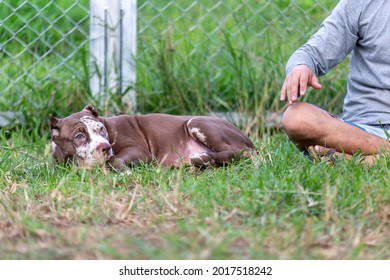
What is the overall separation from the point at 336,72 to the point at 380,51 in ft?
4.54

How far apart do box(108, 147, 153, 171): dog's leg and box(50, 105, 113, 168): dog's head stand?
5cm

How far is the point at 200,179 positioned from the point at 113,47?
1946 millimetres

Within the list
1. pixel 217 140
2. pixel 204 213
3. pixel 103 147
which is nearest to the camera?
pixel 204 213

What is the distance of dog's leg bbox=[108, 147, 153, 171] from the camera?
405 cm

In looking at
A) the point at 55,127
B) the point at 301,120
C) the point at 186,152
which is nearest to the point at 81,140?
the point at 55,127

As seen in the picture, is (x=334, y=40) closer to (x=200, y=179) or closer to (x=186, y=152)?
(x=186, y=152)

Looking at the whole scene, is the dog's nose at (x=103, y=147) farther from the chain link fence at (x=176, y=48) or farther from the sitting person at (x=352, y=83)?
the chain link fence at (x=176, y=48)

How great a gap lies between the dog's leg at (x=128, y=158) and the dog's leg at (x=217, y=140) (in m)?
0.28

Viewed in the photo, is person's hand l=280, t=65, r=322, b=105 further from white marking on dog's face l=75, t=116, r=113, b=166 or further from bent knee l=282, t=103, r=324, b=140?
white marking on dog's face l=75, t=116, r=113, b=166

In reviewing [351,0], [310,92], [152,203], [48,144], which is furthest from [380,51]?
[48,144]

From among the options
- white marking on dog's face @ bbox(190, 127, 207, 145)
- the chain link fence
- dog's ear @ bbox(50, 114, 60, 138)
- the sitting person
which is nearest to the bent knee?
the sitting person

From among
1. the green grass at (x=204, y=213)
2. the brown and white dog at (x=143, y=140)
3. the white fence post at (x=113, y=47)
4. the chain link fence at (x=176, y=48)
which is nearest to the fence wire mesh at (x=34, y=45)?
the chain link fence at (x=176, y=48)

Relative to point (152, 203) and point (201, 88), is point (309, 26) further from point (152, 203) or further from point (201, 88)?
point (152, 203)

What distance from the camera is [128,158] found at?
415 centimetres
